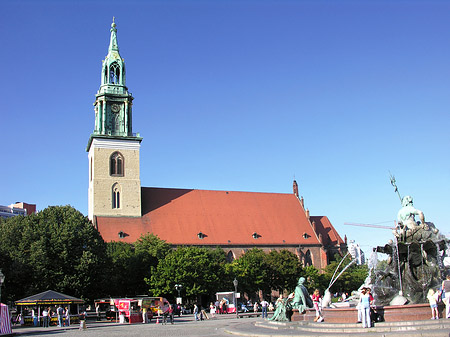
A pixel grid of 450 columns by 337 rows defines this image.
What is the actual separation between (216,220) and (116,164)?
14.6 meters

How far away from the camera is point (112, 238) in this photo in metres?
59.9

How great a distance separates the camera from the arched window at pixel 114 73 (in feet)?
210

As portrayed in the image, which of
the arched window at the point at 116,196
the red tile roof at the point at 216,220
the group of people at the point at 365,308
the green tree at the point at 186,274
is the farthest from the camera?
the red tile roof at the point at 216,220

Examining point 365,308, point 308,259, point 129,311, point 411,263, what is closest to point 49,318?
point 129,311

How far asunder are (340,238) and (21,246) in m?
45.6

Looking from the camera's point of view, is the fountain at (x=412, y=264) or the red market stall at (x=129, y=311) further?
the red market stall at (x=129, y=311)

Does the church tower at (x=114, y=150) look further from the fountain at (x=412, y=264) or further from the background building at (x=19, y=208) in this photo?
the background building at (x=19, y=208)

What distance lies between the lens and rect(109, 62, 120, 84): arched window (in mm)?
63969

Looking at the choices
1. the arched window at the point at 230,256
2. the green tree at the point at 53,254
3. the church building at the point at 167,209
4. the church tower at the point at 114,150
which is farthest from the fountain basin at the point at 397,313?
the arched window at the point at 230,256

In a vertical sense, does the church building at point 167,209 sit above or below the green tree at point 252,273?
above

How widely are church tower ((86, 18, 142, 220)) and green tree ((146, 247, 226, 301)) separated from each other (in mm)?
11555

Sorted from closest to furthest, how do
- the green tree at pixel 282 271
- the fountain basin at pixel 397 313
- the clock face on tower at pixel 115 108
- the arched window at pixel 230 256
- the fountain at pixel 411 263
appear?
the fountain basin at pixel 397 313 → the fountain at pixel 411 263 → the green tree at pixel 282 271 → the clock face on tower at pixel 115 108 → the arched window at pixel 230 256

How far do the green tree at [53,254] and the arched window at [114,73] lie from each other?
71.8ft

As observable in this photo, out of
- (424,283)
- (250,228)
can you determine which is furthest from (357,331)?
(250,228)
